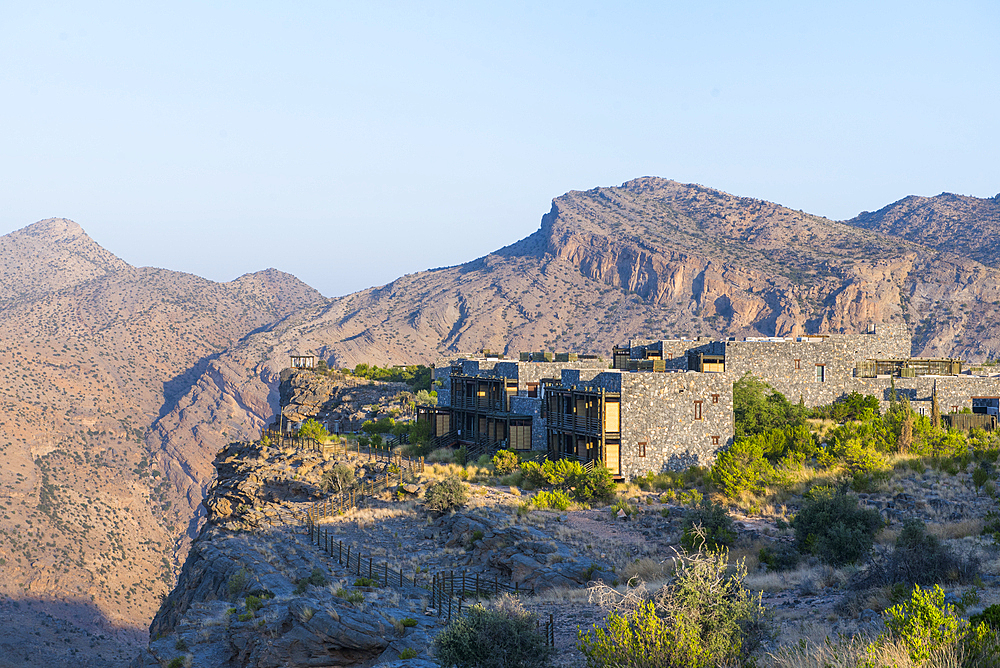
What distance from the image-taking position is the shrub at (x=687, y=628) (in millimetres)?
13938

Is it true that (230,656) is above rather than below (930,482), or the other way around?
below

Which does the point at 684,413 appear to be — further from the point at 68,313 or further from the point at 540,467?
the point at 68,313

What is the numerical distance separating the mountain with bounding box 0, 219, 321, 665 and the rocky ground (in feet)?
163

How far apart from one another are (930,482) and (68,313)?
568 feet

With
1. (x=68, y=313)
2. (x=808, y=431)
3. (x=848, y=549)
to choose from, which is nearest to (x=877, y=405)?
(x=808, y=431)

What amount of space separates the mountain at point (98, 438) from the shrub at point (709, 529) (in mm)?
68699

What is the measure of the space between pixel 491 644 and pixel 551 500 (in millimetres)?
21414

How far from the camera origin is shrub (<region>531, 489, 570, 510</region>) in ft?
125

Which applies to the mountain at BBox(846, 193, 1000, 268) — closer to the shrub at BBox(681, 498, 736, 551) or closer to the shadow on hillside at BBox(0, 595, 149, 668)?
the shrub at BBox(681, 498, 736, 551)

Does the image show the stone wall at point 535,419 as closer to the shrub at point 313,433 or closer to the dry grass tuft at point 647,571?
the shrub at point 313,433

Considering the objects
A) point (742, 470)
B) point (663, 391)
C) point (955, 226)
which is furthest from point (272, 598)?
point (955, 226)

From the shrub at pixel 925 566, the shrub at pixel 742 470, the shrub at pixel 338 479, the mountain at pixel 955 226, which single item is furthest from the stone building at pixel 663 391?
the mountain at pixel 955 226

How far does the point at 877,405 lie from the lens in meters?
52.0

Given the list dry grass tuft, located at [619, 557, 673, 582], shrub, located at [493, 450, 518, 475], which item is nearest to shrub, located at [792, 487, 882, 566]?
dry grass tuft, located at [619, 557, 673, 582]
